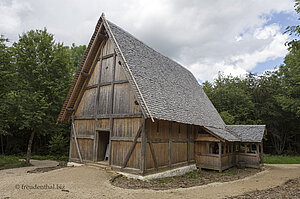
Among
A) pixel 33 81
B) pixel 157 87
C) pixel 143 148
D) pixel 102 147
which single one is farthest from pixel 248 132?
pixel 33 81

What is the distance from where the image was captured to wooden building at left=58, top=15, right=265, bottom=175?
10148 mm

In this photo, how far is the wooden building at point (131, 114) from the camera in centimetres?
1015

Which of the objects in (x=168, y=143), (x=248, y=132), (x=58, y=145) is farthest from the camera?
(x=58, y=145)

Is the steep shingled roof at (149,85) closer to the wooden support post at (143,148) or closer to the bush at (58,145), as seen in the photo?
the wooden support post at (143,148)

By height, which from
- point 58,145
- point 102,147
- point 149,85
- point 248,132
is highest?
point 149,85

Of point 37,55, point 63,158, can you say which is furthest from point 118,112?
point 63,158

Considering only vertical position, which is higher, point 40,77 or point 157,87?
point 40,77

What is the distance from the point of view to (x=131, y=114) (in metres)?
10.6

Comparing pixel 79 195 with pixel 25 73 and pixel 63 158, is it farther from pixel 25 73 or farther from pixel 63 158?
pixel 63 158

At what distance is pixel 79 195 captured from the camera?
7.16m

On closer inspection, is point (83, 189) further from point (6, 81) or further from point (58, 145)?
point (58, 145)

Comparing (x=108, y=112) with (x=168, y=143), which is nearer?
(x=168, y=143)

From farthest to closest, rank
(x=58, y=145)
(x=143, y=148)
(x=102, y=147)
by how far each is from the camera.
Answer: (x=58, y=145) → (x=102, y=147) → (x=143, y=148)

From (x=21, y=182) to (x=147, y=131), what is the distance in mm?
5800
